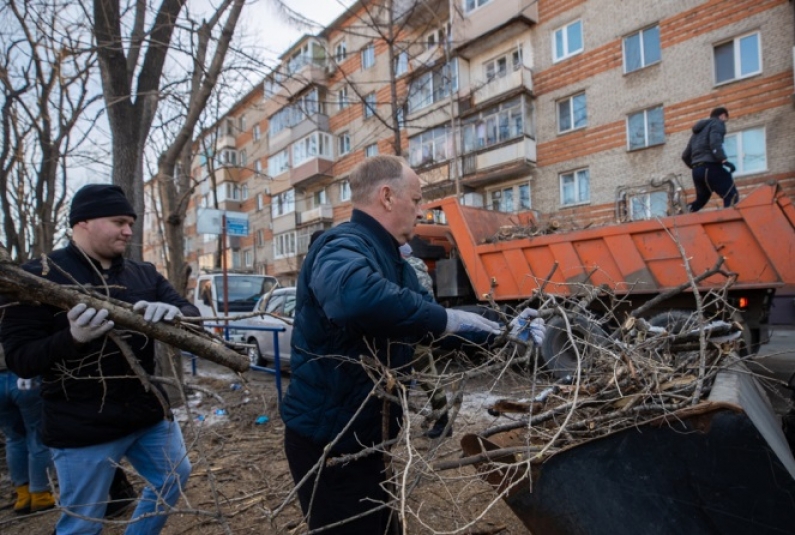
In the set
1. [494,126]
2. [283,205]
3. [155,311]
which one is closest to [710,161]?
[155,311]

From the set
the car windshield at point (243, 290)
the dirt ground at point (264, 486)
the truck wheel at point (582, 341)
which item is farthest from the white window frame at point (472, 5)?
the truck wheel at point (582, 341)

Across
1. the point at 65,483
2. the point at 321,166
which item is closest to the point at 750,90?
the point at 65,483

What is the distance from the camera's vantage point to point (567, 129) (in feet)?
50.1

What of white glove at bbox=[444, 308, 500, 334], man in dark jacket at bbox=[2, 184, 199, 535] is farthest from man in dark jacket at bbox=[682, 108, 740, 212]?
man in dark jacket at bbox=[2, 184, 199, 535]

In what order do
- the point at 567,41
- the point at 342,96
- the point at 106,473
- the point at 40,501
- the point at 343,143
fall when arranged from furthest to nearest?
the point at 343,143 → the point at 567,41 → the point at 342,96 → the point at 40,501 → the point at 106,473

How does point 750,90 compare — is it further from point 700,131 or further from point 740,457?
point 740,457

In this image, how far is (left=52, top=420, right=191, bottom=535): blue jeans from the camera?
6.35 feet

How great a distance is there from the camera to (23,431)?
3227 mm

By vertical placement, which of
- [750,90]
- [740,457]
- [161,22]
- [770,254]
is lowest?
A: [740,457]

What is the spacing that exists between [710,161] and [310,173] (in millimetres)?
20064

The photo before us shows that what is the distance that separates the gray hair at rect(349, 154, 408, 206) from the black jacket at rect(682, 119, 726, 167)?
20.5 feet

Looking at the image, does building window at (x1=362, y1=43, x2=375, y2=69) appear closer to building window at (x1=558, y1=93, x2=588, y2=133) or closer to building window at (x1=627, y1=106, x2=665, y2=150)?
building window at (x1=558, y1=93, x2=588, y2=133)

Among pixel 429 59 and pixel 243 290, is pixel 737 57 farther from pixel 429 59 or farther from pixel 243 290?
pixel 243 290

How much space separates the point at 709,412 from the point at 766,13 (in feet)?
47.5
